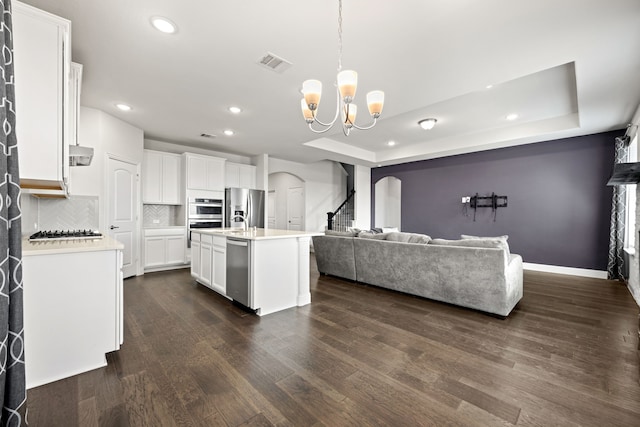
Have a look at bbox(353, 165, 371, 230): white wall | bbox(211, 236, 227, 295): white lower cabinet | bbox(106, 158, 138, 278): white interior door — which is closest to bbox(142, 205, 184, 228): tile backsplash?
bbox(106, 158, 138, 278): white interior door

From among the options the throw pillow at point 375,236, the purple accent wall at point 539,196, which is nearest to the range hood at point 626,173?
the purple accent wall at point 539,196

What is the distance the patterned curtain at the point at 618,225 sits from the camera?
4.64 meters

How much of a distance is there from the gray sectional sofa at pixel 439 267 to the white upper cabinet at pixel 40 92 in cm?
362

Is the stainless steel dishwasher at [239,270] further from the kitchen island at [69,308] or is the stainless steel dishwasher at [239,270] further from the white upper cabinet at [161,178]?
the white upper cabinet at [161,178]

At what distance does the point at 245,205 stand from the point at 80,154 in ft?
13.2

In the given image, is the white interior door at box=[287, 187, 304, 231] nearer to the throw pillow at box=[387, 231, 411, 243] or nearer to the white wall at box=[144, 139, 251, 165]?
the white wall at box=[144, 139, 251, 165]

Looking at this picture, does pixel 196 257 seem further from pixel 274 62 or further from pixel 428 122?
pixel 428 122

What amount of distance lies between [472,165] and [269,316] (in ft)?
19.9

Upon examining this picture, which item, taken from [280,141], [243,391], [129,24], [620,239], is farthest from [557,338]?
[280,141]

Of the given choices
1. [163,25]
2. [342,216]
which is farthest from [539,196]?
[163,25]

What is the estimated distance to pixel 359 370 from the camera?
205 cm

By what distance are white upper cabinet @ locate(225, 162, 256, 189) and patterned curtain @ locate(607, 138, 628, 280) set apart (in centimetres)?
727

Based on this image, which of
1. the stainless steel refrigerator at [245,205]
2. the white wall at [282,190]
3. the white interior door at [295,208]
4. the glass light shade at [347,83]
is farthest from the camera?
the white wall at [282,190]

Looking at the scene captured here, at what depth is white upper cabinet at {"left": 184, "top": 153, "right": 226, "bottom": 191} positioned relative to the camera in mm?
5773
